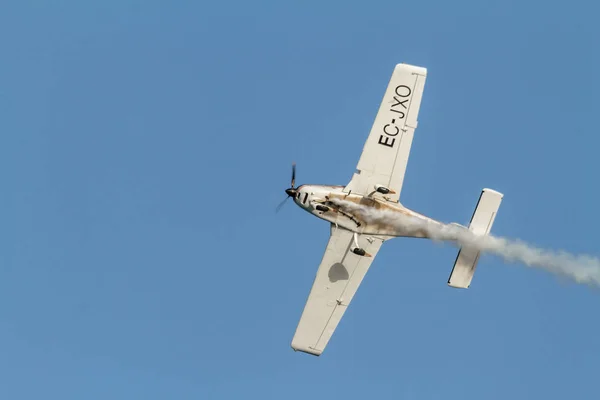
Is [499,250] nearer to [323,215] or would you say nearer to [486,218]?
[486,218]

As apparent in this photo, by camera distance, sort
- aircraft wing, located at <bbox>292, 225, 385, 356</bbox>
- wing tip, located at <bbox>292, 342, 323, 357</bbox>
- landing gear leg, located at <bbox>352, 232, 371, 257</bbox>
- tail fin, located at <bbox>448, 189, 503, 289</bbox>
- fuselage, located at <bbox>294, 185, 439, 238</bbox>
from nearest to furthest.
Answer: tail fin, located at <bbox>448, 189, 503, 289</bbox>, fuselage, located at <bbox>294, 185, 439, 238</bbox>, landing gear leg, located at <bbox>352, 232, 371, 257</bbox>, aircraft wing, located at <bbox>292, 225, 385, 356</bbox>, wing tip, located at <bbox>292, 342, 323, 357</bbox>

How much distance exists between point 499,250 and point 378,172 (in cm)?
438

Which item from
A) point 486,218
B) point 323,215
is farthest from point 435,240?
point 323,215

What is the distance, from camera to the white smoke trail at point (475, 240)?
93.4 ft

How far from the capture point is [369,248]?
2953 centimetres

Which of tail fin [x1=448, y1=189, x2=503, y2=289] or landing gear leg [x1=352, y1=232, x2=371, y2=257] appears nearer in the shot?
tail fin [x1=448, y1=189, x2=503, y2=289]

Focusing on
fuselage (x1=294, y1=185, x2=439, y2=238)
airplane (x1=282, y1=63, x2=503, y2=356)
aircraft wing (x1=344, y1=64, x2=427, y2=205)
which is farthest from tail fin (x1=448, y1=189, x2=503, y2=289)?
aircraft wing (x1=344, y1=64, x2=427, y2=205)

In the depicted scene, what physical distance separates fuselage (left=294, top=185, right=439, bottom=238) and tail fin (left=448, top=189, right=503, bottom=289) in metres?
1.27

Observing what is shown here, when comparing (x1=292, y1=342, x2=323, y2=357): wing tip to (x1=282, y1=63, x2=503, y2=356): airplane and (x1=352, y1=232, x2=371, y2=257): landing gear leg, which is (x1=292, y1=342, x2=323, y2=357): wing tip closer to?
(x1=282, y1=63, x2=503, y2=356): airplane

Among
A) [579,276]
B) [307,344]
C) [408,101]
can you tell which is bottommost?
[307,344]

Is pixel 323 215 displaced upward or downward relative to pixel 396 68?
downward

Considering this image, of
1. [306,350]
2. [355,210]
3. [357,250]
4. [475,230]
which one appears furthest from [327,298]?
[475,230]

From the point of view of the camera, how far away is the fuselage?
2888 cm

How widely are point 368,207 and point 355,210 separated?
1.36 ft
